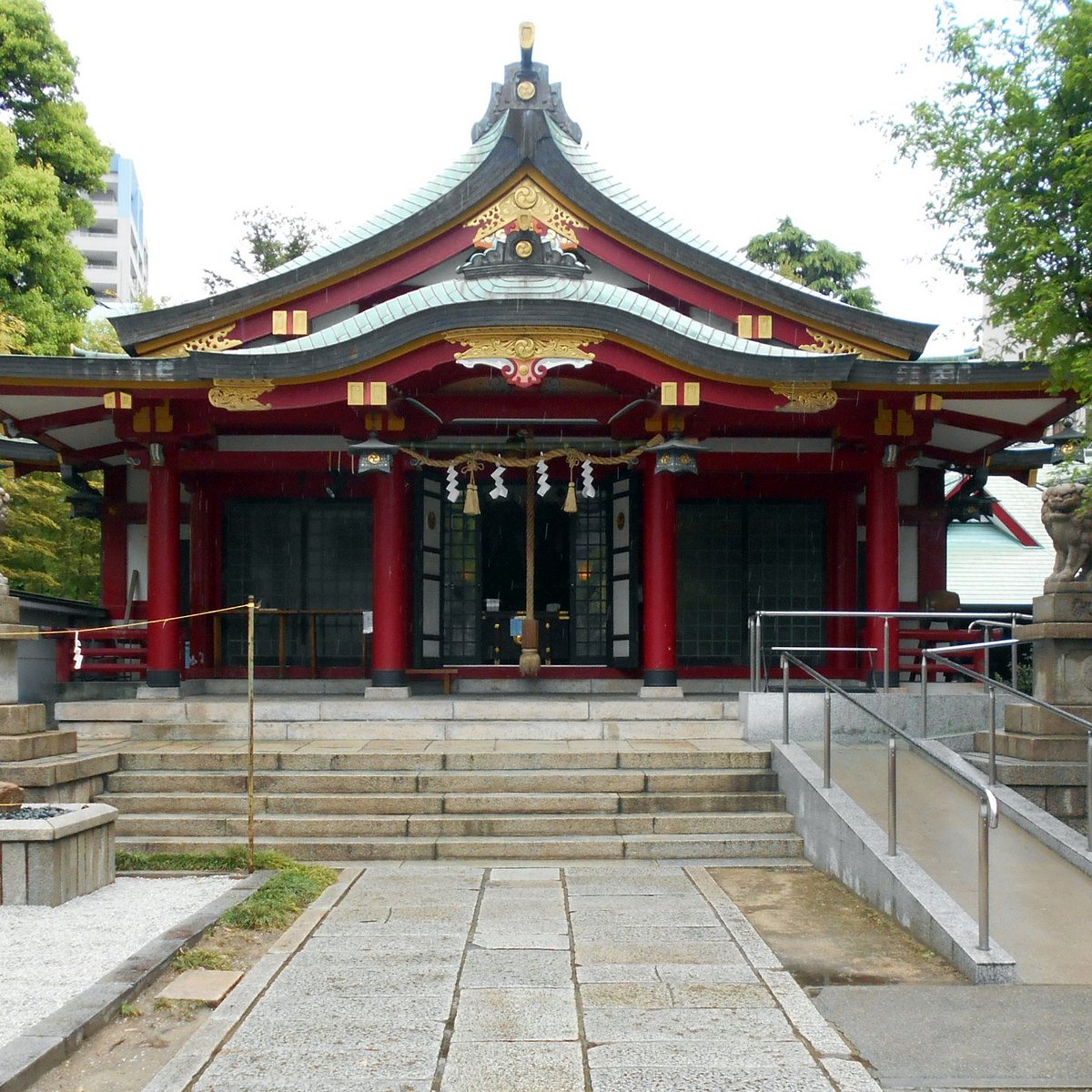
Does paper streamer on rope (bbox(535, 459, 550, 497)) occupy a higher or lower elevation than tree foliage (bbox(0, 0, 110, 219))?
lower

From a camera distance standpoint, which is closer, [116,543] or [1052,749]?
[1052,749]

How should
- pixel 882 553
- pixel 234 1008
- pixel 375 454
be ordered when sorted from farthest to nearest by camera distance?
pixel 882 553
pixel 375 454
pixel 234 1008

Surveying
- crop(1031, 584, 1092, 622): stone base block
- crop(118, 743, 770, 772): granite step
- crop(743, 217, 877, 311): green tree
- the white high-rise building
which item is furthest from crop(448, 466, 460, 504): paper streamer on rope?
the white high-rise building

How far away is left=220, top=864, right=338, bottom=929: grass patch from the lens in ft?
21.7

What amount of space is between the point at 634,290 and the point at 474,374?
8.85 feet

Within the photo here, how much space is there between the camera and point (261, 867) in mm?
8188

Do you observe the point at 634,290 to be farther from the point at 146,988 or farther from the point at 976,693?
the point at 146,988

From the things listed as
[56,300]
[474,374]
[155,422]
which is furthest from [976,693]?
[56,300]

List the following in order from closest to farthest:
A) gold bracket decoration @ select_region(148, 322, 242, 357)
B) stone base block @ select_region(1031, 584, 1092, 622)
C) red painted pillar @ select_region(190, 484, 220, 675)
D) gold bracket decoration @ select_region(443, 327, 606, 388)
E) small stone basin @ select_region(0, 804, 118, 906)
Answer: small stone basin @ select_region(0, 804, 118, 906) < stone base block @ select_region(1031, 584, 1092, 622) < gold bracket decoration @ select_region(443, 327, 606, 388) < gold bracket decoration @ select_region(148, 322, 242, 357) < red painted pillar @ select_region(190, 484, 220, 675)

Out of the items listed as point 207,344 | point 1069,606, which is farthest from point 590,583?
point 1069,606

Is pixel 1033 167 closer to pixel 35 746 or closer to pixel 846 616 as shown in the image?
pixel 846 616

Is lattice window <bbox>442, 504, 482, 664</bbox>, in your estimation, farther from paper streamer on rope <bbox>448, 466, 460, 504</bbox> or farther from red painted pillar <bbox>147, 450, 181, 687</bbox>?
red painted pillar <bbox>147, 450, 181, 687</bbox>

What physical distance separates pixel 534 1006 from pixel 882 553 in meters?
8.61

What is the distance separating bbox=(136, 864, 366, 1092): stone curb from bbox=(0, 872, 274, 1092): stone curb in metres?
0.20
